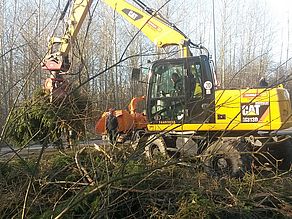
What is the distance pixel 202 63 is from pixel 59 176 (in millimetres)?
4468

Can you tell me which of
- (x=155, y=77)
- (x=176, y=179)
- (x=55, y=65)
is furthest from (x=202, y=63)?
(x=176, y=179)

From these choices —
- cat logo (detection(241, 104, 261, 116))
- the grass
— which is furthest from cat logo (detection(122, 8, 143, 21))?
the grass

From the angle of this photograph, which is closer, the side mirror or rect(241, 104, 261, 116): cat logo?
rect(241, 104, 261, 116): cat logo

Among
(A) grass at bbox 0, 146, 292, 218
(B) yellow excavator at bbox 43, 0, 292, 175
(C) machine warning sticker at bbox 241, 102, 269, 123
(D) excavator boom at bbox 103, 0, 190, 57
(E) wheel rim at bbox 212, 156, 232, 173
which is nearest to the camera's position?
(A) grass at bbox 0, 146, 292, 218

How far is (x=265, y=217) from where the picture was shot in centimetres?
452

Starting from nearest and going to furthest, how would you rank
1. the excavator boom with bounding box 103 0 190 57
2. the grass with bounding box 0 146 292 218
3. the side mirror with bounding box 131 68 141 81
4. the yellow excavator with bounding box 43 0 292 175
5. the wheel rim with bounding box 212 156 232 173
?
the grass with bounding box 0 146 292 218 → the wheel rim with bounding box 212 156 232 173 → the yellow excavator with bounding box 43 0 292 175 → the side mirror with bounding box 131 68 141 81 → the excavator boom with bounding box 103 0 190 57

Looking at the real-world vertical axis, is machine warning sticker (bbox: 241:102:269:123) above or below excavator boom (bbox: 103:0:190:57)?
below

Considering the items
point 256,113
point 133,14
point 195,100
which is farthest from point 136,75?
point 256,113

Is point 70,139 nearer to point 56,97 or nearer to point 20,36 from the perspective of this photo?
point 56,97

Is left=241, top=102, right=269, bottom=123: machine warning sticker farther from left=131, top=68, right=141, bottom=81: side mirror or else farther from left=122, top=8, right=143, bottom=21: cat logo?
left=122, top=8, right=143, bottom=21: cat logo

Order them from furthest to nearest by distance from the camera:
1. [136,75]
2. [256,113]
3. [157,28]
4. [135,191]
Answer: [157,28] < [136,75] < [256,113] < [135,191]

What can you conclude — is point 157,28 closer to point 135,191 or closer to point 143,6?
point 143,6

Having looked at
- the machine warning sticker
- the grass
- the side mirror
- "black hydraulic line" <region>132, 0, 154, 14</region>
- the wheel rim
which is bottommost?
the wheel rim

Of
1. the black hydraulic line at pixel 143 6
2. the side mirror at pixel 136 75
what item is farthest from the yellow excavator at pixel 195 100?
the black hydraulic line at pixel 143 6
